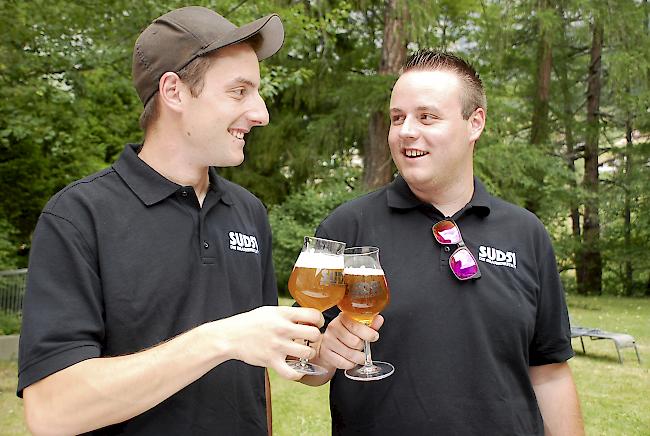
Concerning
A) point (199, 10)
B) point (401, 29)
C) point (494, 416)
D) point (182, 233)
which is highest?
point (401, 29)

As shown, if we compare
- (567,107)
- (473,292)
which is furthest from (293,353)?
(567,107)

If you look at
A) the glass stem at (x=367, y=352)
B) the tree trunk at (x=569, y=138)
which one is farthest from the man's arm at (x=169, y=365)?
the tree trunk at (x=569, y=138)

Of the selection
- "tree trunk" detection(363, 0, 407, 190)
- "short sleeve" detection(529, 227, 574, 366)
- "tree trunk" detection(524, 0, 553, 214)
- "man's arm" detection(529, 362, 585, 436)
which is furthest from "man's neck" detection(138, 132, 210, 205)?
"tree trunk" detection(524, 0, 553, 214)

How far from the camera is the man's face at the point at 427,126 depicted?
85.4 inches

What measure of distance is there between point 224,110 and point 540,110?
64.1 feet

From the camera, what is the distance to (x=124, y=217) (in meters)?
1.82

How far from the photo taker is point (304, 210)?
16469 mm

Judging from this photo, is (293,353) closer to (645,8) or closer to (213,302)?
(213,302)

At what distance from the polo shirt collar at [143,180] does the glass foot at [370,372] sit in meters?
0.73

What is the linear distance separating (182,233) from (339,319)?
20.1 inches

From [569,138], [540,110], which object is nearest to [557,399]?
[540,110]

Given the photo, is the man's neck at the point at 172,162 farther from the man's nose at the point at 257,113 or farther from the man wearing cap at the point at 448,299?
the man wearing cap at the point at 448,299

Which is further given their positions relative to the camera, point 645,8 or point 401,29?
point 645,8

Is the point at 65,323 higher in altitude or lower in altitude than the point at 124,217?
lower
